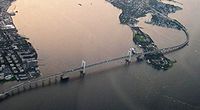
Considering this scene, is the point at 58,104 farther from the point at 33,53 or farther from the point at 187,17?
the point at 187,17

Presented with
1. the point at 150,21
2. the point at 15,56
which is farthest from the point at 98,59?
the point at 150,21

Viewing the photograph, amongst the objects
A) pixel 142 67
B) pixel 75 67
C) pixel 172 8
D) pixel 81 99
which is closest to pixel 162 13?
pixel 172 8

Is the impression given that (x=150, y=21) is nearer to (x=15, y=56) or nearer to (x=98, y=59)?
(x=98, y=59)

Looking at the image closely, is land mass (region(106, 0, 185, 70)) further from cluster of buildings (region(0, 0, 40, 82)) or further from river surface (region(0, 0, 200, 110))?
cluster of buildings (region(0, 0, 40, 82))

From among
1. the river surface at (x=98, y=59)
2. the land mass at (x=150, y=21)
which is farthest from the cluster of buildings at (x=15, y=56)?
the land mass at (x=150, y=21)

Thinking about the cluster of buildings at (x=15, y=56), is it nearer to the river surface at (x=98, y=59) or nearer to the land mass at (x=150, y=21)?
the river surface at (x=98, y=59)

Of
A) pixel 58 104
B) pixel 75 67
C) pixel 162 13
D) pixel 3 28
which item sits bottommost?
pixel 58 104

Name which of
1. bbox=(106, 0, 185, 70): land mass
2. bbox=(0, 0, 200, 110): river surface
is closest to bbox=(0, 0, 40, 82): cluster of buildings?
bbox=(0, 0, 200, 110): river surface
